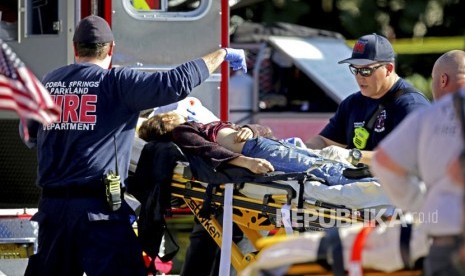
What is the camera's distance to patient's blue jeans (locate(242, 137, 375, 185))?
21.1 ft

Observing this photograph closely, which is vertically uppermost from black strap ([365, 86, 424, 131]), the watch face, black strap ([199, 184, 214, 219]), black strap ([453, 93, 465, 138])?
black strap ([453, 93, 465, 138])

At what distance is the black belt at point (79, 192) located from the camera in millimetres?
6332

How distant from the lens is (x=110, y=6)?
7.94 meters

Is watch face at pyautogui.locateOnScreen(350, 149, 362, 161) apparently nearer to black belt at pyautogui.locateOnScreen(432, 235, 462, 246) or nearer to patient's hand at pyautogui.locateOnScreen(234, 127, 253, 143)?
patient's hand at pyautogui.locateOnScreen(234, 127, 253, 143)

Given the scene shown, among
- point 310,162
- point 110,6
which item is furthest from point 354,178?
point 110,6

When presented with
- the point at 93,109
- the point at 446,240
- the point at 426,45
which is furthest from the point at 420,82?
the point at 446,240

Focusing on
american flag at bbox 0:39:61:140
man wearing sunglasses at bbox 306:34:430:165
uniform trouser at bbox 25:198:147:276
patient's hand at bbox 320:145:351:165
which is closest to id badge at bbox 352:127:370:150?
man wearing sunglasses at bbox 306:34:430:165

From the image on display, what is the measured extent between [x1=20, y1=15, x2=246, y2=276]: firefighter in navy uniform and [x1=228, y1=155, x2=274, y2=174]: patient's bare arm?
0.53m

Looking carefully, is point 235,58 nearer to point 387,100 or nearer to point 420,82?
point 387,100

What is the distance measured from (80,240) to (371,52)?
2116 millimetres

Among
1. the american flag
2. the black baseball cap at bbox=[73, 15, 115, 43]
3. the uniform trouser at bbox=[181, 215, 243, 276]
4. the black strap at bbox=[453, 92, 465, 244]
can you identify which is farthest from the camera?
the uniform trouser at bbox=[181, 215, 243, 276]

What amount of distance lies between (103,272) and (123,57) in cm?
205

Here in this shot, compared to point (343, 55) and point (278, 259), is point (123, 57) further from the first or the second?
point (343, 55)

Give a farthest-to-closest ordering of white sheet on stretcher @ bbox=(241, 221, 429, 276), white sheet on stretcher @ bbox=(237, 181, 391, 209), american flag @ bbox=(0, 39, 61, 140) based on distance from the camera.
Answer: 1. white sheet on stretcher @ bbox=(237, 181, 391, 209)
2. american flag @ bbox=(0, 39, 61, 140)
3. white sheet on stretcher @ bbox=(241, 221, 429, 276)
